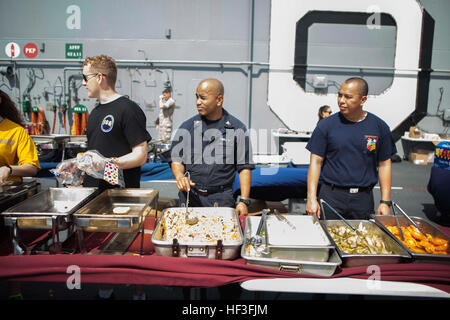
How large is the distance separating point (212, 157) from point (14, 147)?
48.5 inches

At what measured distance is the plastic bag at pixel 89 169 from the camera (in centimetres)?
153

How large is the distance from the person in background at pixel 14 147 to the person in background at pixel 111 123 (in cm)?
37

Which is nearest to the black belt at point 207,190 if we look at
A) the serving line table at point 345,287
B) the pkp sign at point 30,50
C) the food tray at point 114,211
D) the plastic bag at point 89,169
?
the food tray at point 114,211

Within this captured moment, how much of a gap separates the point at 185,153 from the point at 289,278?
1122 mm

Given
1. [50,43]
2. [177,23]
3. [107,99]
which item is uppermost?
[177,23]

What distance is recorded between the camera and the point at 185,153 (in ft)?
6.79

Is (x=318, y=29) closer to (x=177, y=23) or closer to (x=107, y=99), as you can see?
(x=177, y=23)

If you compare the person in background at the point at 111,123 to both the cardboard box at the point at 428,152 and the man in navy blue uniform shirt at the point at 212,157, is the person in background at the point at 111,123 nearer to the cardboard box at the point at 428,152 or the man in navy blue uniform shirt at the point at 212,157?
the man in navy blue uniform shirt at the point at 212,157

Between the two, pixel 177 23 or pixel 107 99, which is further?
pixel 177 23

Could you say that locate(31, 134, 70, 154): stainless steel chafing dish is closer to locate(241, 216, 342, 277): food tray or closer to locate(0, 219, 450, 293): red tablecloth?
locate(0, 219, 450, 293): red tablecloth

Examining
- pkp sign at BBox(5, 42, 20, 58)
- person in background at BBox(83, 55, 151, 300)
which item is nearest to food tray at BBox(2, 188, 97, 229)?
person in background at BBox(83, 55, 151, 300)

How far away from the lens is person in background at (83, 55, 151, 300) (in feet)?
6.15

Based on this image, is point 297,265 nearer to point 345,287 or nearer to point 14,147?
point 345,287

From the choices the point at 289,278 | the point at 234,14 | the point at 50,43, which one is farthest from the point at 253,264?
the point at 50,43
